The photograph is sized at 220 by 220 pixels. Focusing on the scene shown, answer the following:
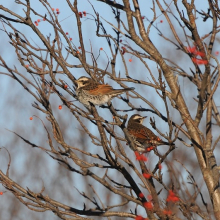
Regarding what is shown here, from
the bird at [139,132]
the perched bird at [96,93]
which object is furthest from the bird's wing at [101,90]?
the bird at [139,132]

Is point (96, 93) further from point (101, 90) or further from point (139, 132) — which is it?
point (139, 132)

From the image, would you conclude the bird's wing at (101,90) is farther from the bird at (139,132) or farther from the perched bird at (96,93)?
the bird at (139,132)

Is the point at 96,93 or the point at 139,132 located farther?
the point at 139,132

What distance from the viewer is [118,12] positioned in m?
6.77

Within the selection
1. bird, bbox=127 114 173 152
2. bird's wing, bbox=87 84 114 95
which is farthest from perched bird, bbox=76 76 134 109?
bird, bbox=127 114 173 152

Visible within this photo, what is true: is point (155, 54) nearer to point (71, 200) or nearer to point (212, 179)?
point (212, 179)

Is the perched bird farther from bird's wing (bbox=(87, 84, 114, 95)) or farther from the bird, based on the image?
the bird

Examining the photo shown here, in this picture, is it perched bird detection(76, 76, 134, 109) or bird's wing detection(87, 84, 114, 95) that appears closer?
bird's wing detection(87, 84, 114, 95)

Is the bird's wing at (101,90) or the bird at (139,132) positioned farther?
the bird at (139,132)

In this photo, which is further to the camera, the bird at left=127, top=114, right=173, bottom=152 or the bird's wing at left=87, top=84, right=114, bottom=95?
the bird at left=127, top=114, right=173, bottom=152

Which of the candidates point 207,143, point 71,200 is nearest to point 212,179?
point 207,143

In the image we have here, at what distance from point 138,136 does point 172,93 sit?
110 inches

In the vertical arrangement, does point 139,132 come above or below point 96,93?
above

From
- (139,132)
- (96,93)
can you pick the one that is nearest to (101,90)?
(96,93)
